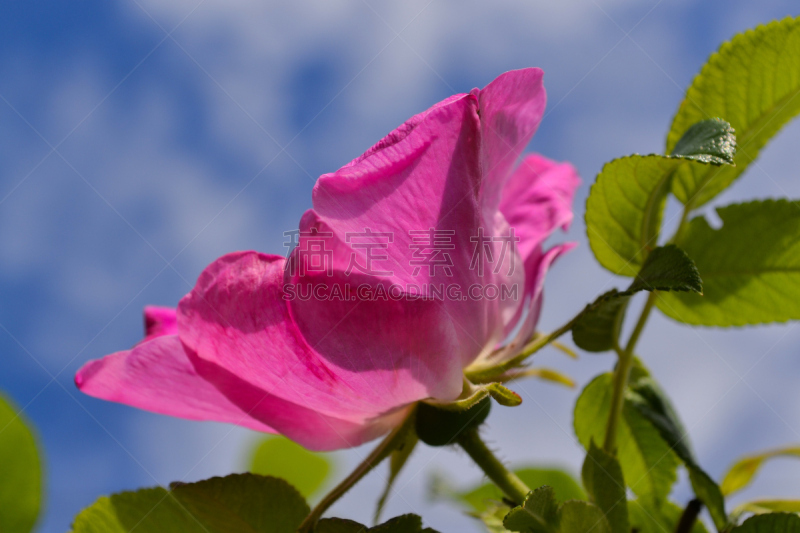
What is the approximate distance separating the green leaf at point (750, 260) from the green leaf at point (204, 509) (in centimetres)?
47

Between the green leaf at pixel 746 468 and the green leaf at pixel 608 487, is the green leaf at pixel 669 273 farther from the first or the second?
Answer: the green leaf at pixel 746 468

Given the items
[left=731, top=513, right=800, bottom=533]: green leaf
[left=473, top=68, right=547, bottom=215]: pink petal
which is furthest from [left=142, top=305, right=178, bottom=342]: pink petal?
[left=731, top=513, right=800, bottom=533]: green leaf

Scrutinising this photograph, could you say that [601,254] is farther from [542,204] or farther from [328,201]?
[328,201]

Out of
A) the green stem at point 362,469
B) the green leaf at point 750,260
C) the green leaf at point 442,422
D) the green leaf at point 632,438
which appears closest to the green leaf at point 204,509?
the green stem at point 362,469

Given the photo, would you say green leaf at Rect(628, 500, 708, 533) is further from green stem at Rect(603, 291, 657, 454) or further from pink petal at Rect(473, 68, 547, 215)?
pink petal at Rect(473, 68, 547, 215)

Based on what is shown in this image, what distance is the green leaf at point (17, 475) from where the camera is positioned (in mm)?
649

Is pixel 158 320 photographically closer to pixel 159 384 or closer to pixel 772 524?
pixel 159 384

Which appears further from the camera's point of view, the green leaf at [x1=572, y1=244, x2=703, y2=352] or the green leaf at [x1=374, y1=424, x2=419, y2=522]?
the green leaf at [x1=374, y1=424, x2=419, y2=522]

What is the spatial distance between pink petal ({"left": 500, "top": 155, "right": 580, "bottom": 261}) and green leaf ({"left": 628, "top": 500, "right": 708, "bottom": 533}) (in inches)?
11.9

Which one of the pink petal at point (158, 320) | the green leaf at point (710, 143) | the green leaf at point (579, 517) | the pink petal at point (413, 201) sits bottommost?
the green leaf at point (579, 517)


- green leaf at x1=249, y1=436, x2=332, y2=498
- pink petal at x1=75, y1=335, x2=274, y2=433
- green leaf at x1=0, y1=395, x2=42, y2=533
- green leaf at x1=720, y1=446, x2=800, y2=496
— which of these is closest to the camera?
pink petal at x1=75, y1=335, x2=274, y2=433

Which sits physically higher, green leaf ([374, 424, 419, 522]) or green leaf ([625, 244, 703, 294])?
green leaf ([625, 244, 703, 294])

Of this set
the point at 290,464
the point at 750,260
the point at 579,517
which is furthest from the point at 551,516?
the point at 290,464

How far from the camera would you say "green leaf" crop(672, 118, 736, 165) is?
467 millimetres
